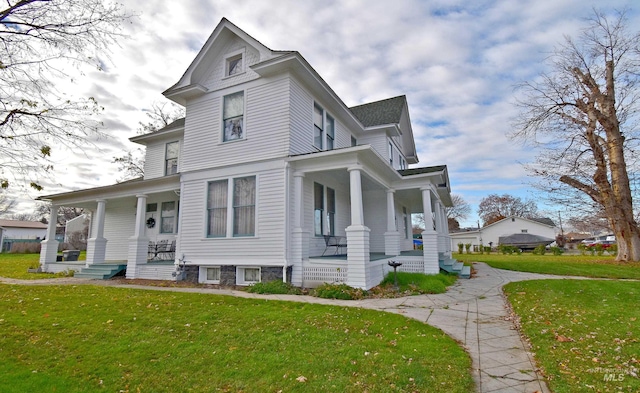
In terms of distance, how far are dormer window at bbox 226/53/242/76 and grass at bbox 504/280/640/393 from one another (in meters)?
10.1

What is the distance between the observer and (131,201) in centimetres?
1460

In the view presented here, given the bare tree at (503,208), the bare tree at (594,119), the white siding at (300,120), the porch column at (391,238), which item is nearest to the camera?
the white siding at (300,120)

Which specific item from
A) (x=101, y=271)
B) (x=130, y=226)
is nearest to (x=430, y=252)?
(x=101, y=271)

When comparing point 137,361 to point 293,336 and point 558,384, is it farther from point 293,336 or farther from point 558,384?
point 558,384

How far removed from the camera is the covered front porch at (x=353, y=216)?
8.35 meters

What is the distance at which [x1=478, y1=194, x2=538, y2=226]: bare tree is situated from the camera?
5510 cm

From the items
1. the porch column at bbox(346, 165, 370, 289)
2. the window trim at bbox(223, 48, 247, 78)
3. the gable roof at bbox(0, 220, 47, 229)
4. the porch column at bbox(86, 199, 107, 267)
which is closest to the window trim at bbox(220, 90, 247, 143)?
the window trim at bbox(223, 48, 247, 78)

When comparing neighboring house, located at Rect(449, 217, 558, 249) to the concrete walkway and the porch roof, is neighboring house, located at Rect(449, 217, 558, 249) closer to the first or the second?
the concrete walkway

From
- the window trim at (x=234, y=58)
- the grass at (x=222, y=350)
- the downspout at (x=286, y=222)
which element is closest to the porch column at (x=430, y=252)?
the downspout at (x=286, y=222)

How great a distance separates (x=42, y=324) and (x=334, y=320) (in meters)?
4.75

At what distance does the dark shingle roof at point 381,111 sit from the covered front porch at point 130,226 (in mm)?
8768

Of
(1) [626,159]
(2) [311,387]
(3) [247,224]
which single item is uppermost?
(1) [626,159]

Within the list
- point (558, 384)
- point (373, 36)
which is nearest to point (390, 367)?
point (558, 384)

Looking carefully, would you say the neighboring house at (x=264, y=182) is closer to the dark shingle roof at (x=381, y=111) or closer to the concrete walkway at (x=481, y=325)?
the concrete walkway at (x=481, y=325)
